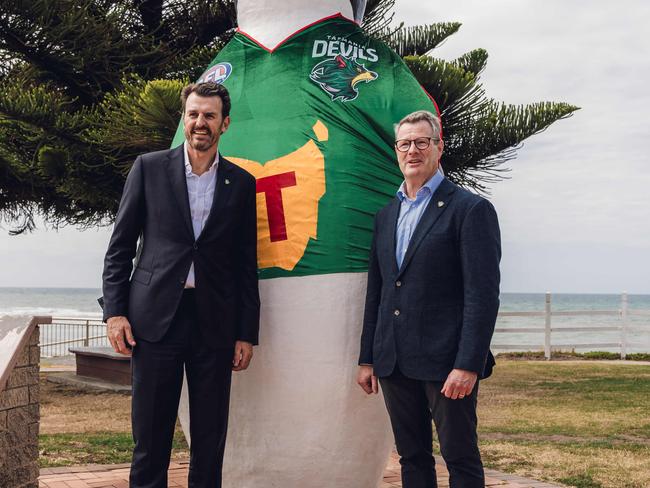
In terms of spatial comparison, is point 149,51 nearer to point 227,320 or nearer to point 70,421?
point 70,421

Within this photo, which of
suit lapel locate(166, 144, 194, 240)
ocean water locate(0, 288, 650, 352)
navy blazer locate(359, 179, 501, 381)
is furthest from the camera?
ocean water locate(0, 288, 650, 352)

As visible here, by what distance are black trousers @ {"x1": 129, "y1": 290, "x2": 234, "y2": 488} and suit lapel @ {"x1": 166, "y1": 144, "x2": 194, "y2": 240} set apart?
27 cm

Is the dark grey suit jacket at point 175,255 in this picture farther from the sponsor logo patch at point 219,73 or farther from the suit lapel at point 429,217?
the sponsor logo patch at point 219,73

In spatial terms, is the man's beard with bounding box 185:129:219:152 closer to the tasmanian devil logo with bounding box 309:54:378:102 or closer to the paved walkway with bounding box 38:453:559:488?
the tasmanian devil logo with bounding box 309:54:378:102

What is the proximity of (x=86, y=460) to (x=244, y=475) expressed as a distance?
2.31m

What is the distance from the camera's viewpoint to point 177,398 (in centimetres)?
291

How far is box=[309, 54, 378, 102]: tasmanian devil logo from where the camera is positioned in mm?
3355

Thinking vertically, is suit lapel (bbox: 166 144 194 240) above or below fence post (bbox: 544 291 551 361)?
above

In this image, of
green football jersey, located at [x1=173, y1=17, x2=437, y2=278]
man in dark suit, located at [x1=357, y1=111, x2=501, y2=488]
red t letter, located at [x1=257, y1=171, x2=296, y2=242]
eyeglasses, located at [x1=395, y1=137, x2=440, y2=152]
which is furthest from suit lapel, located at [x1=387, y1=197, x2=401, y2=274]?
red t letter, located at [x1=257, y1=171, x2=296, y2=242]

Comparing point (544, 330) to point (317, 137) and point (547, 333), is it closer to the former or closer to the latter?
point (547, 333)

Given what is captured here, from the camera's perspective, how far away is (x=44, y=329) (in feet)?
61.5

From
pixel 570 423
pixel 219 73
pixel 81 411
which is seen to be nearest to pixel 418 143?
pixel 219 73

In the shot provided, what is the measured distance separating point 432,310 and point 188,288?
34.1 inches

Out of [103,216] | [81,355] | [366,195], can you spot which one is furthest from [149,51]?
[366,195]
